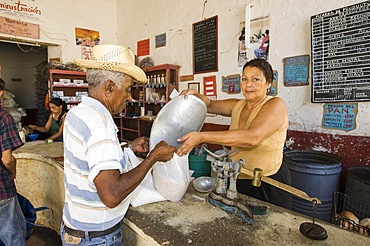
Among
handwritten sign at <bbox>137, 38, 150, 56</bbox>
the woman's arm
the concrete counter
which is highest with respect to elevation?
handwritten sign at <bbox>137, 38, 150, 56</bbox>

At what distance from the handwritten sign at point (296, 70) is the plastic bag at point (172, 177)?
1.94 meters

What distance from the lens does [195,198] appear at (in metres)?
1.41

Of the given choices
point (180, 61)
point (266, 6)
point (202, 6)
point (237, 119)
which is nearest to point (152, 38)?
point (180, 61)

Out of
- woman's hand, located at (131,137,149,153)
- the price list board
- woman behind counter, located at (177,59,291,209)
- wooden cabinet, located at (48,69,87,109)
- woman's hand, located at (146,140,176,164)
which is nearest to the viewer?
woman's hand, located at (146,140,176,164)

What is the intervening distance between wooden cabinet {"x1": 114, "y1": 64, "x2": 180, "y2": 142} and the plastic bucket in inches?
99.9

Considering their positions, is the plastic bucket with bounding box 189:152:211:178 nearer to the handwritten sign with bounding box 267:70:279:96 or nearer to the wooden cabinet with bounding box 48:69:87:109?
the handwritten sign with bounding box 267:70:279:96

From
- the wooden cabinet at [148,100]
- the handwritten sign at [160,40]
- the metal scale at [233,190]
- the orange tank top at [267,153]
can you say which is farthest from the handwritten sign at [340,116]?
the handwritten sign at [160,40]

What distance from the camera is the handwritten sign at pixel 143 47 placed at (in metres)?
4.91

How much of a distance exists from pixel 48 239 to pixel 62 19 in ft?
13.8

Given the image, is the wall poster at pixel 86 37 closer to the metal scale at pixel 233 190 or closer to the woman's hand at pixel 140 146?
the woman's hand at pixel 140 146

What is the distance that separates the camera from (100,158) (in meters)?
0.89

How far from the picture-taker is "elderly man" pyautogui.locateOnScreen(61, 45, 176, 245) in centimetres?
90

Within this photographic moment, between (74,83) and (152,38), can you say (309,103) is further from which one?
(74,83)

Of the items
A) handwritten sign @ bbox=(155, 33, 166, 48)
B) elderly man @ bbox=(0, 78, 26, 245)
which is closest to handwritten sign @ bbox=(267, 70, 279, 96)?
handwritten sign @ bbox=(155, 33, 166, 48)
